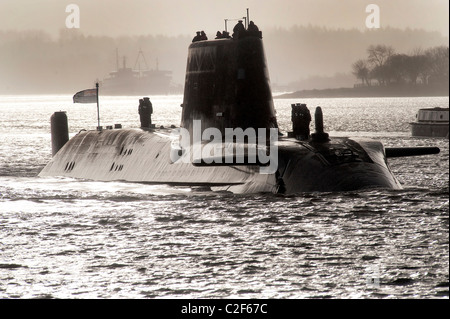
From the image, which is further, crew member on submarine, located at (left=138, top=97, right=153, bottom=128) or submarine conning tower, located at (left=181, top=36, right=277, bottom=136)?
crew member on submarine, located at (left=138, top=97, right=153, bottom=128)

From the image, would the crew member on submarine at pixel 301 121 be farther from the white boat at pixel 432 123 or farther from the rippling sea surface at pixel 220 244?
the white boat at pixel 432 123

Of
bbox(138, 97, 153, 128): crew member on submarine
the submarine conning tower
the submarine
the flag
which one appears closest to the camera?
the submarine

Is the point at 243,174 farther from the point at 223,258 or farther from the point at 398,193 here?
the point at 223,258

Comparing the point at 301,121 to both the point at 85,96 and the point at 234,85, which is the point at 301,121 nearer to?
the point at 234,85

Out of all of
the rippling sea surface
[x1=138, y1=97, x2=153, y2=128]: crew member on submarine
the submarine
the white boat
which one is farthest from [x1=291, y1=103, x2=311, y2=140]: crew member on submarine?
the white boat

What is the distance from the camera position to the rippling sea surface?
1534cm

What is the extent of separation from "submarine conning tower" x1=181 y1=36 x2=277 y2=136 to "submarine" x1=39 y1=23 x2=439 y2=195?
0.03m

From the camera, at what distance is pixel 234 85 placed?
2702 cm

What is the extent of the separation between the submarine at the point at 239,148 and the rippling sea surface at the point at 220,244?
53 centimetres

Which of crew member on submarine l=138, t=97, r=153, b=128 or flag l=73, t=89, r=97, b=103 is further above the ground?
flag l=73, t=89, r=97, b=103

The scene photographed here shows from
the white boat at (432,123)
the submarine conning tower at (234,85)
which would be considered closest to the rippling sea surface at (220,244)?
the submarine conning tower at (234,85)

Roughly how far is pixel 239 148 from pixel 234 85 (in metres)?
2.76

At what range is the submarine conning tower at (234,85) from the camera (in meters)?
27.0

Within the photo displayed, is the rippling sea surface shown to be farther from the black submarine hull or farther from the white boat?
the white boat
